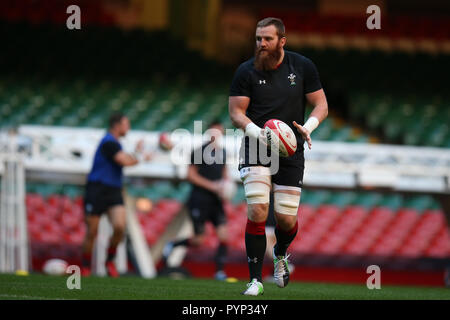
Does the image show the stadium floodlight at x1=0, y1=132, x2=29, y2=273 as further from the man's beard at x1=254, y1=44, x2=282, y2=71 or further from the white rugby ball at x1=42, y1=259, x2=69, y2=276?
the man's beard at x1=254, y1=44, x2=282, y2=71

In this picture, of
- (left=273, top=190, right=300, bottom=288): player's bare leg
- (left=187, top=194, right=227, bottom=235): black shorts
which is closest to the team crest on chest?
(left=273, top=190, right=300, bottom=288): player's bare leg

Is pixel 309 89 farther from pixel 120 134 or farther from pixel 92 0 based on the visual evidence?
pixel 92 0

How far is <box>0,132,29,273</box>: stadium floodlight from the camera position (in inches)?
458

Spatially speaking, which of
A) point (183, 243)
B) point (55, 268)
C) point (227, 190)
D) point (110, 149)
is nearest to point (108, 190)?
point (110, 149)

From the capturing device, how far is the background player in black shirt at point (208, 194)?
11602 millimetres

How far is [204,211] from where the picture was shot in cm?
1172

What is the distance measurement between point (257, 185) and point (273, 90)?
0.71 metres

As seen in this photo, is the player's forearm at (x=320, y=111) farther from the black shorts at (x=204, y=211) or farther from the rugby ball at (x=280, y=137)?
the black shorts at (x=204, y=211)

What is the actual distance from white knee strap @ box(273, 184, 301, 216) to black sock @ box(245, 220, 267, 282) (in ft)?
0.69

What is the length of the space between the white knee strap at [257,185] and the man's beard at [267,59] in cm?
74

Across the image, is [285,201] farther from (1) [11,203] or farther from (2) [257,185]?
(1) [11,203]

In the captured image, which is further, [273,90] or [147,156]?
[147,156]

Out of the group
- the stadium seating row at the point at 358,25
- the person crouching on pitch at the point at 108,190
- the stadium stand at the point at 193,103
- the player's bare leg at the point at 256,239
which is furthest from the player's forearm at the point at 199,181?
the stadium seating row at the point at 358,25

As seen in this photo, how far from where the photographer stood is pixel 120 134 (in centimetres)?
1078
